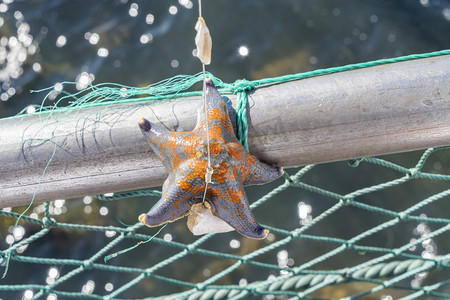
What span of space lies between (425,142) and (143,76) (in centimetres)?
336

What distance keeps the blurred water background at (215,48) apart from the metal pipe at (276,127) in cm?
260

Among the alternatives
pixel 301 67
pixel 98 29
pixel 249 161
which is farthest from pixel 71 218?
pixel 249 161

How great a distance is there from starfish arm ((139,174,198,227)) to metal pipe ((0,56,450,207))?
0.17 ft

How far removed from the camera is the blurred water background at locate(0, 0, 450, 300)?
357 cm

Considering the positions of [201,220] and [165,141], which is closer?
[165,141]

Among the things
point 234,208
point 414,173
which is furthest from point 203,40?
point 414,173

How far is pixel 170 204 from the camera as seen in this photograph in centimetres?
98

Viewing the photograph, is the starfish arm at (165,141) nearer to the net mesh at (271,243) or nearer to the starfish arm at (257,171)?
the starfish arm at (257,171)

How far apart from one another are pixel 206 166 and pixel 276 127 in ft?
0.54

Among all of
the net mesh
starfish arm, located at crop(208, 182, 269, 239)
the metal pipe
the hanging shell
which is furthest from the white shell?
the net mesh

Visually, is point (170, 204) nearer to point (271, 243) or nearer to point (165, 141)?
point (165, 141)

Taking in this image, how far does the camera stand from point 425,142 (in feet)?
3.20

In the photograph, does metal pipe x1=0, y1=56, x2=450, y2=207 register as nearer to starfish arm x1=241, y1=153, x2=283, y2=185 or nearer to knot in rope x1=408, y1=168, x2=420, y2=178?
starfish arm x1=241, y1=153, x2=283, y2=185

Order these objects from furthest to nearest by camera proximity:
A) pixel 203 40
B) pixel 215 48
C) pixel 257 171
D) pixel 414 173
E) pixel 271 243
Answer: pixel 215 48 < pixel 271 243 < pixel 414 173 < pixel 257 171 < pixel 203 40
